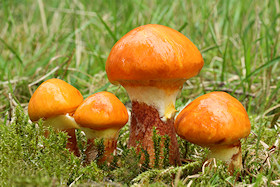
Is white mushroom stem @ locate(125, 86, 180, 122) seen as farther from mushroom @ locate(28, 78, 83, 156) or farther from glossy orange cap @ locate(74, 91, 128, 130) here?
mushroom @ locate(28, 78, 83, 156)

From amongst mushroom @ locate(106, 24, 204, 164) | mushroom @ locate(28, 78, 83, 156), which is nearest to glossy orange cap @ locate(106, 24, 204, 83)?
mushroom @ locate(106, 24, 204, 164)

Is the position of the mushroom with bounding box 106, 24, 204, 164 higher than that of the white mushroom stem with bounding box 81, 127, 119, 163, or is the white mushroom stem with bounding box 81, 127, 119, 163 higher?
the mushroom with bounding box 106, 24, 204, 164

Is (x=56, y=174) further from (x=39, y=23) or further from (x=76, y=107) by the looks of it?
(x=39, y=23)

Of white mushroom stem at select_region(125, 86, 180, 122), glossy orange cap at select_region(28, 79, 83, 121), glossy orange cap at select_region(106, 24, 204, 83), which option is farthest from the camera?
white mushroom stem at select_region(125, 86, 180, 122)


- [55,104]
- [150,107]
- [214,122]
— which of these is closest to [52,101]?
[55,104]

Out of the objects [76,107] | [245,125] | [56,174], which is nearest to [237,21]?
[245,125]

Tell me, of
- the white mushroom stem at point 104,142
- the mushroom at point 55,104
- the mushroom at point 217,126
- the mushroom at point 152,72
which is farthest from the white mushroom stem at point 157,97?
the mushroom at point 55,104
